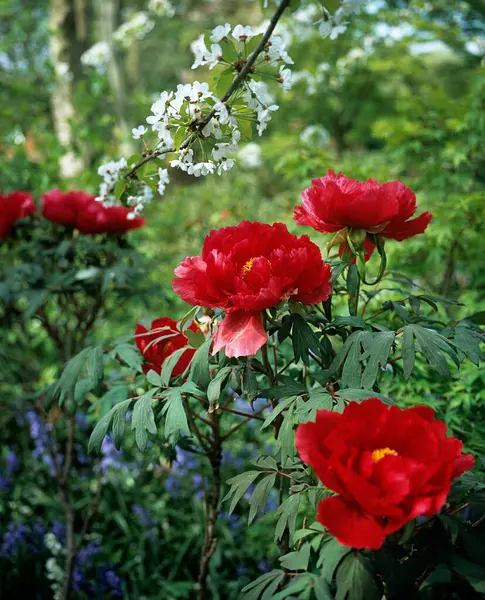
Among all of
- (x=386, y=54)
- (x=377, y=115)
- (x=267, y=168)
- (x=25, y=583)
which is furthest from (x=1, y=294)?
(x=267, y=168)

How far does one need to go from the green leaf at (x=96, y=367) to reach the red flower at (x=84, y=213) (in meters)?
0.66

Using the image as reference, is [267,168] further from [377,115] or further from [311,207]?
[311,207]

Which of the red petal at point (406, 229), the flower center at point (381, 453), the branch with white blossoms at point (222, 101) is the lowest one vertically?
the flower center at point (381, 453)

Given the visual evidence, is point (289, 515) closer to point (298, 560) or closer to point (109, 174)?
point (298, 560)

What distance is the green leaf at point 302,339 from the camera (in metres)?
0.96

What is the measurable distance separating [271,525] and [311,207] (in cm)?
150

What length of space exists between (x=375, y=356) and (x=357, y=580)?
0.35 meters

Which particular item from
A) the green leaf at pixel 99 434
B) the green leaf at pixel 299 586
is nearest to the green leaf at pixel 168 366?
the green leaf at pixel 99 434

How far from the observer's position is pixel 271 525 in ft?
7.04

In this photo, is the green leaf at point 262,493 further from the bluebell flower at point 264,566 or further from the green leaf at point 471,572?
the bluebell flower at point 264,566

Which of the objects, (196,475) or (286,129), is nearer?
(196,475)

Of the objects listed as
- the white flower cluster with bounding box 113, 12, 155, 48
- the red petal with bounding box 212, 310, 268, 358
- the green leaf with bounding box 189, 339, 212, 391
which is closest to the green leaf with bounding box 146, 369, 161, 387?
the green leaf with bounding box 189, 339, 212, 391

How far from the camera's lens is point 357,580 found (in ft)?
2.35

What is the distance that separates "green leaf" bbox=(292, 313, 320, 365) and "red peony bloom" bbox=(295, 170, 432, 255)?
0.18m
